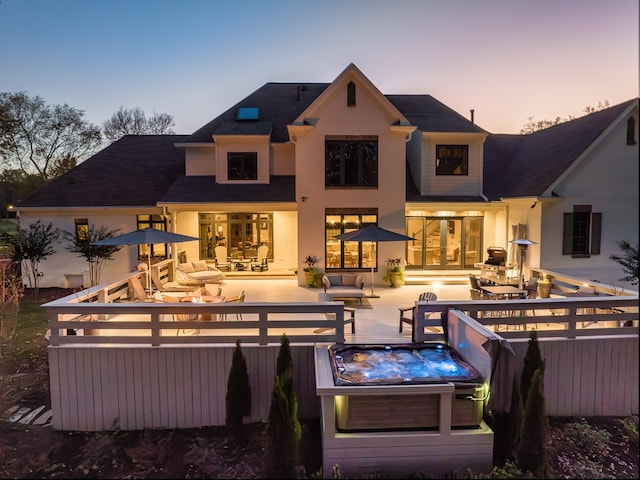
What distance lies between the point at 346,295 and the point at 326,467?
18.9 ft

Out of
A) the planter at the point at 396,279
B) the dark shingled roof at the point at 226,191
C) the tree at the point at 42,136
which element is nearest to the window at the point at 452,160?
the planter at the point at 396,279

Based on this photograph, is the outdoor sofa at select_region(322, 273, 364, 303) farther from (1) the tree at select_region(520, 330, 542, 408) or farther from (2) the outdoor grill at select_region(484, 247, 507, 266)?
(2) the outdoor grill at select_region(484, 247, 507, 266)

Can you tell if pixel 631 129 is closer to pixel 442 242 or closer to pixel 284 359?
pixel 284 359

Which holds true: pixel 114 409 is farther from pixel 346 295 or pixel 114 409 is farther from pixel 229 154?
pixel 229 154

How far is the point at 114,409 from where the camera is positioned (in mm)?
6125

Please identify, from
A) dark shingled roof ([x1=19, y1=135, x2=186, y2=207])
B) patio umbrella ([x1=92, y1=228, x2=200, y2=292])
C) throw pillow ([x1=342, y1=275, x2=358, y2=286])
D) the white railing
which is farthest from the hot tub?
dark shingled roof ([x1=19, y1=135, x2=186, y2=207])

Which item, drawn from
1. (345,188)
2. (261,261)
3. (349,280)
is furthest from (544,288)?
(261,261)

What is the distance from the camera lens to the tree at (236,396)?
19.1 ft

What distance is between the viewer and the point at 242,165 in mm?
15375

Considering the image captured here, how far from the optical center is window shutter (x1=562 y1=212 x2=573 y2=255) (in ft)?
41.4

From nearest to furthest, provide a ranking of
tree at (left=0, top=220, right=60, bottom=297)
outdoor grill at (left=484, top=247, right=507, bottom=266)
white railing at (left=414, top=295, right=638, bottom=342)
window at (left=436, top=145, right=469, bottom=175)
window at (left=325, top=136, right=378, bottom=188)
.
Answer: white railing at (left=414, top=295, right=638, bottom=342) < window at (left=325, top=136, right=378, bottom=188) < tree at (left=0, top=220, right=60, bottom=297) < outdoor grill at (left=484, top=247, right=507, bottom=266) < window at (left=436, top=145, right=469, bottom=175)

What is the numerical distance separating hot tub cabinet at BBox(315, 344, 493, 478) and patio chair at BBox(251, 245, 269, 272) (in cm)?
1143

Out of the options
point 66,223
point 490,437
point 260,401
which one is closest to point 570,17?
point 490,437

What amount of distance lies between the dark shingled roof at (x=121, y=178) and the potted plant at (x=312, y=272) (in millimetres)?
6823
